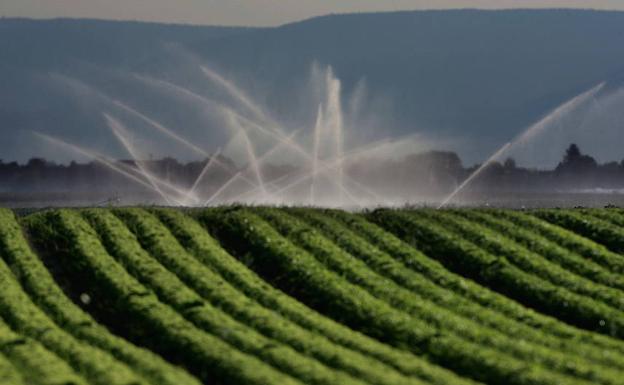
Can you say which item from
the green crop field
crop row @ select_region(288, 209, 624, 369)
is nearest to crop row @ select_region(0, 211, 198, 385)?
the green crop field

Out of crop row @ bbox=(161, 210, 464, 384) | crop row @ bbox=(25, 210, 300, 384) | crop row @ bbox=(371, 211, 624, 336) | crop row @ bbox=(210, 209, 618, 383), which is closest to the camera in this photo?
crop row @ bbox=(25, 210, 300, 384)

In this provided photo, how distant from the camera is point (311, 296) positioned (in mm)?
20609

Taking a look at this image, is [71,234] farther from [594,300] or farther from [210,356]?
[594,300]

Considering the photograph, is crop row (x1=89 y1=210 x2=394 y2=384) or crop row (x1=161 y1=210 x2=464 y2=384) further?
crop row (x1=161 y1=210 x2=464 y2=384)

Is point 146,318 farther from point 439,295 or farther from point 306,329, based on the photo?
point 439,295

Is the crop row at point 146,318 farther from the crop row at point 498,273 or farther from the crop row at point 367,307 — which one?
the crop row at point 498,273

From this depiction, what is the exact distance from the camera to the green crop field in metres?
15.7

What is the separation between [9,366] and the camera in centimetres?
1499

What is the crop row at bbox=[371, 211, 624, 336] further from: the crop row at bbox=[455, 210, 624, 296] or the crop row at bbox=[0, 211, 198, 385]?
the crop row at bbox=[0, 211, 198, 385]

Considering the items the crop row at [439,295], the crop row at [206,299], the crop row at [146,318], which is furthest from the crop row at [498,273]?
the crop row at [146,318]

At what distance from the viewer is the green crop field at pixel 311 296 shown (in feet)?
51.4

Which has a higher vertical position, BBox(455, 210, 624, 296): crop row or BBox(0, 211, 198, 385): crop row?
BBox(455, 210, 624, 296): crop row

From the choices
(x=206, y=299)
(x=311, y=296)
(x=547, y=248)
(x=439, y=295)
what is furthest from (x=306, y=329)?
(x=547, y=248)

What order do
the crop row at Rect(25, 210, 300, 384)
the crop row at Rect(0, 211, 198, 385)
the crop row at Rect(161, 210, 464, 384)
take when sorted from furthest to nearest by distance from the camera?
the crop row at Rect(161, 210, 464, 384) < the crop row at Rect(25, 210, 300, 384) < the crop row at Rect(0, 211, 198, 385)
